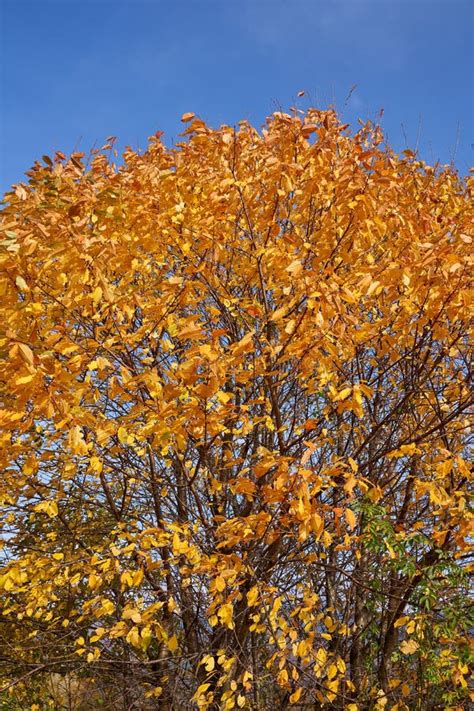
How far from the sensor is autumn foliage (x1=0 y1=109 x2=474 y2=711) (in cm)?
293

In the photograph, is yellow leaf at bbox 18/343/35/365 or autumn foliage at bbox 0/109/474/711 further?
autumn foliage at bbox 0/109/474/711

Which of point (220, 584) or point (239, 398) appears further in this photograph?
point (239, 398)

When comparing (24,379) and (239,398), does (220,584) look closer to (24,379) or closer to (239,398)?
(24,379)

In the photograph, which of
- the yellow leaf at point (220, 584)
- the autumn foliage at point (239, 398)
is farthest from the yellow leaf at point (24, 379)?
the yellow leaf at point (220, 584)

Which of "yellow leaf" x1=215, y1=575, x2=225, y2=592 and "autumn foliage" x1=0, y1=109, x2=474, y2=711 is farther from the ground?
"autumn foliage" x1=0, y1=109, x2=474, y2=711

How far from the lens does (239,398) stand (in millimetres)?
4930

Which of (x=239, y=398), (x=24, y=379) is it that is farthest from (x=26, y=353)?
(x=239, y=398)

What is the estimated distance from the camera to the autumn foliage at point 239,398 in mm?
2930

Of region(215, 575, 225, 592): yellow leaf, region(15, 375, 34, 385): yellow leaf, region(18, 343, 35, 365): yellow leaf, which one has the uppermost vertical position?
region(18, 343, 35, 365): yellow leaf

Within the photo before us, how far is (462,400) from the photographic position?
4.11 m

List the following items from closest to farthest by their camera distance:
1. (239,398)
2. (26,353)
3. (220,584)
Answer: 1. (26,353)
2. (220,584)
3. (239,398)

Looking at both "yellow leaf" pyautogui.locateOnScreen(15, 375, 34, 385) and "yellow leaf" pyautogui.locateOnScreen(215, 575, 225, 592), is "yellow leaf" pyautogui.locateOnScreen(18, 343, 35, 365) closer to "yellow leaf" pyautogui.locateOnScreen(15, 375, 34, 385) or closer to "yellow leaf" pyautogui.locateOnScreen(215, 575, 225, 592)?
"yellow leaf" pyautogui.locateOnScreen(15, 375, 34, 385)

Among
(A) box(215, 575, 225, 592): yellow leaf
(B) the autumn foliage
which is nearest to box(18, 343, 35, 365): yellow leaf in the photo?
(B) the autumn foliage

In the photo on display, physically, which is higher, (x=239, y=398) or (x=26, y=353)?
(x=239, y=398)
